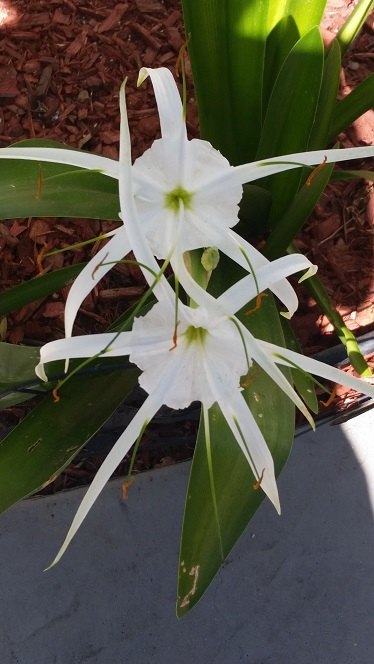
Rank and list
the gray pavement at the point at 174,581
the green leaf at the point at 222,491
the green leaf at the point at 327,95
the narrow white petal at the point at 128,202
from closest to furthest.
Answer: the narrow white petal at the point at 128,202, the green leaf at the point at 222,491, the green leaf at the point at 327,95, the gray pavement at the point at 174,581

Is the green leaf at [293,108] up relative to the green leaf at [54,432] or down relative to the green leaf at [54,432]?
up

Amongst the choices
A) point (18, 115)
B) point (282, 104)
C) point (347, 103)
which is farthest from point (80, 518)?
point (18, 115)

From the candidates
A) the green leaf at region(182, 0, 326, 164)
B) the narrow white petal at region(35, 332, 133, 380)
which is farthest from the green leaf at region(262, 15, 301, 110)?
the narrow white petal at region(35, 332, 133, 380)

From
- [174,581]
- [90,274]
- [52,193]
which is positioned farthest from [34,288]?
[174,581]

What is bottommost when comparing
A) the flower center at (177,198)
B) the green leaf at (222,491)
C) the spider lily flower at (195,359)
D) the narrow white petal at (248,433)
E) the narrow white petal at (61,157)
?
the green leaf at (222,491)

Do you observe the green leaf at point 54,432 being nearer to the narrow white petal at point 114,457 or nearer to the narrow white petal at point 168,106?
the narrow white petal at point 114,457

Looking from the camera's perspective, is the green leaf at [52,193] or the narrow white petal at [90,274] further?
the green leaf at [52,193]

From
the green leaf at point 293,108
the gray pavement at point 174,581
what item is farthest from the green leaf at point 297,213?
the gray pavement at point 174,581

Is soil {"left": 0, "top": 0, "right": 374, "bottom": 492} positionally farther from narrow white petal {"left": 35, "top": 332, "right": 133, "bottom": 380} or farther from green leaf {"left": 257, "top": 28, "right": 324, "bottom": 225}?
narrow white petal {"left": 35, "top": 332, "right": 133, "bottom": 380}
